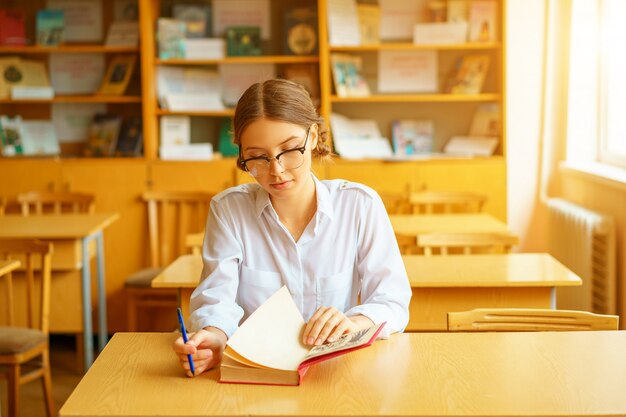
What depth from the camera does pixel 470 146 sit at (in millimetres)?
5168

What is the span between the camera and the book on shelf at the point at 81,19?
5.32m

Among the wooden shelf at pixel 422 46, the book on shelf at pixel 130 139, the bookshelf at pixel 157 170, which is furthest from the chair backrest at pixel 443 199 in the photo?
the book on shelf at pixel 130 139

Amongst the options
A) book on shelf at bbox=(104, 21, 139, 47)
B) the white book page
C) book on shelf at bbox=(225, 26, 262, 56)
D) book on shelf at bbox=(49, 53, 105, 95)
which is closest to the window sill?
book on shelf at bbox=(225, 26, 262, 56)

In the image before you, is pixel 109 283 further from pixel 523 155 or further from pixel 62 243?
pixel 523 155

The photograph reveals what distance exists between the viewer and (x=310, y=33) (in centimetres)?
517

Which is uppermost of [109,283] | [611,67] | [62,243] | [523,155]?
[611,67]

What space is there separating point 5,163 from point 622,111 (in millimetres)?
3494

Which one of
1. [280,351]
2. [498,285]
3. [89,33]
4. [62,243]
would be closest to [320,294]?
[280,351]

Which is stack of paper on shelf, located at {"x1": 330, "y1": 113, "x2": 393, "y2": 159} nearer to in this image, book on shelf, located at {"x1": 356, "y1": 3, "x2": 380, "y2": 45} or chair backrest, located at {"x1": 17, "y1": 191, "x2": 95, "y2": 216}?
book on shelf, located at {"x1": 356, "y1": 3, "x2": 380, "y2": 45}

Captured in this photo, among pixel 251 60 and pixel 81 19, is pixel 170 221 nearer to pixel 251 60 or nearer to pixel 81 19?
pixel 251 60

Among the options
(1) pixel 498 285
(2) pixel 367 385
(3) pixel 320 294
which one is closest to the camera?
(2) pixel 367 385

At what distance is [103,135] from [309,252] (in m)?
3.52

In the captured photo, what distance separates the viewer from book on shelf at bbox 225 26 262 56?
518 cm

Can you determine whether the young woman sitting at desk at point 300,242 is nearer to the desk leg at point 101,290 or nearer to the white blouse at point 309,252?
the white blouse at point 309,252
